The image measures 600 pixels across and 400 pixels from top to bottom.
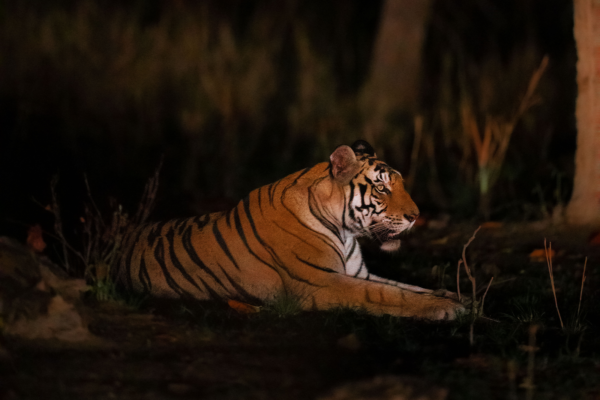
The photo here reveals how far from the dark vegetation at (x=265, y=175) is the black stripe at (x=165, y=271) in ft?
0.61

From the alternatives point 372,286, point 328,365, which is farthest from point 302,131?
point 328,365

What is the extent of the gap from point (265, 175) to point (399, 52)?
3720 millimetres

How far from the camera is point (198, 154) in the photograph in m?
8.12

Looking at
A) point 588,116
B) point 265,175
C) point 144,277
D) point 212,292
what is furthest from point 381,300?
point 265,175

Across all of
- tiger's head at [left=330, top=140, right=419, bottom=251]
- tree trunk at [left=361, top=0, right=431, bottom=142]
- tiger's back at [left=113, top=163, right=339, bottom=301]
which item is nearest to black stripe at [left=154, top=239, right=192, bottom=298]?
tiger's back at [left=113, top=163, right=339, bottom=301]

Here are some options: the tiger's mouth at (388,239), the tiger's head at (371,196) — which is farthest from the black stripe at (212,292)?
the tiger's mouth at (388,239)

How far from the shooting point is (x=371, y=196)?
15.0ft

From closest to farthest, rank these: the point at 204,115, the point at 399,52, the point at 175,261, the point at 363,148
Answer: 1. the point at 175,261
2. the point at 363,148
3. the point at 204,115
4. the point at 399,52

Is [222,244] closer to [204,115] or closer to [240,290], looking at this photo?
[240,290]

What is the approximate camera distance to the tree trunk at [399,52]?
10727 millimetres

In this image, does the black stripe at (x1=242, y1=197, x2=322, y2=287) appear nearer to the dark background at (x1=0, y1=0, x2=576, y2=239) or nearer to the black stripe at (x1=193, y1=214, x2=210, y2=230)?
the black stripe at (x1=193, y1=214, x2=210, y2=230)

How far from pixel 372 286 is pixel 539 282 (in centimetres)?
142

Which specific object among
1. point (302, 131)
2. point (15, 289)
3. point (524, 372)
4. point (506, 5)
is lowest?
point (524, 372)

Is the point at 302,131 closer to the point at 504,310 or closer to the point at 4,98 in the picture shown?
the point at 4,98
